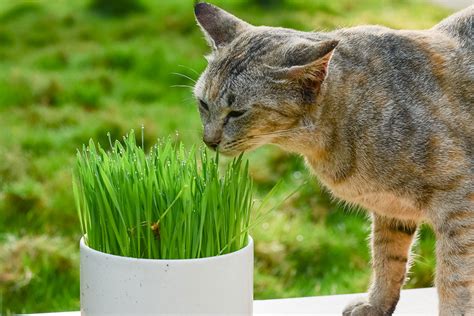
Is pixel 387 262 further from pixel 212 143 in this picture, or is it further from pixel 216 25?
pixel 216 25

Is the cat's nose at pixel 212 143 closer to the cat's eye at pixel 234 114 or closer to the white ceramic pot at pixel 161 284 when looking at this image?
the cat's eye at pixel 234 114

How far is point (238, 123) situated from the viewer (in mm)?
1433

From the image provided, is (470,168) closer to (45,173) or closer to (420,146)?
(420,146)

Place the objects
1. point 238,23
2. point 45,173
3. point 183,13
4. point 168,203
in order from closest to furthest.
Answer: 1. point 168,203
2. point 238,23
3. point 45,173
4. point 183,13

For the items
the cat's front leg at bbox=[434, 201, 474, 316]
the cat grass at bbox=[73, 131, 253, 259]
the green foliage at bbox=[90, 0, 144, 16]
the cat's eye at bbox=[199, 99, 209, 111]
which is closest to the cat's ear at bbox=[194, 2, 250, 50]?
the cat's eye at bbox=[199, 99, 209, 111]

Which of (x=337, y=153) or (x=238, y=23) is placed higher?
(x=238, y=23)

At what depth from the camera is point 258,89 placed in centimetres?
142

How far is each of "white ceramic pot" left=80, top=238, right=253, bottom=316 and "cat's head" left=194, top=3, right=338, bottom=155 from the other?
0.73 feet

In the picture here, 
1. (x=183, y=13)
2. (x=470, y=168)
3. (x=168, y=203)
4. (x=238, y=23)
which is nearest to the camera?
(x=168, y=203)

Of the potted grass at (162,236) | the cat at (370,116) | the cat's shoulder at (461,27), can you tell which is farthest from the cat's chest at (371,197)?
the cat's shoulder at (461,27)

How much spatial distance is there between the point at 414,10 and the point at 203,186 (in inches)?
127

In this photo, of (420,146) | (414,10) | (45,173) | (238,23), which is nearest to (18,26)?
(45,173)

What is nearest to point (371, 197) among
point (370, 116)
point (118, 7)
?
point (370, 116)

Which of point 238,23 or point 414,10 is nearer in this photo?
point 238,23
